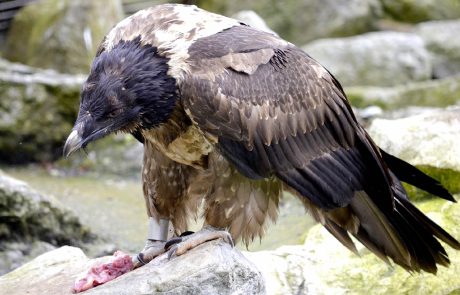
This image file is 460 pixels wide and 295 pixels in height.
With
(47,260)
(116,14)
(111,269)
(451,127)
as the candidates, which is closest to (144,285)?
(111,269)

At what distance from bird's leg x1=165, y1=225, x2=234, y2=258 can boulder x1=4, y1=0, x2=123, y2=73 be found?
23.9ft

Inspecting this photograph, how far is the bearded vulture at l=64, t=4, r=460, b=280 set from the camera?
4.43 metres

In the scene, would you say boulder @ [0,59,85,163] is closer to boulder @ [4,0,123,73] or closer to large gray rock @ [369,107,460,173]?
boulder @ [4,0,123,73]

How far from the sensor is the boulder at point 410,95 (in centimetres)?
1037

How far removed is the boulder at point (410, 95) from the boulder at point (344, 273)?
4746mm

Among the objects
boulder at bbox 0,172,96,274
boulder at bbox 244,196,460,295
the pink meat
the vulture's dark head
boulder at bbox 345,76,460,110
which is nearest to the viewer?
the vulture's dark head

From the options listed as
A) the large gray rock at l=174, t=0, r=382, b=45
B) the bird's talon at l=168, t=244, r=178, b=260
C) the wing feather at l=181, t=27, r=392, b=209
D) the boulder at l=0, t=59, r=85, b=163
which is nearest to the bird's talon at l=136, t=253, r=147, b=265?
the bird's talon at l=168, t=244, r=178, b=260

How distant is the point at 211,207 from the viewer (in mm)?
4676

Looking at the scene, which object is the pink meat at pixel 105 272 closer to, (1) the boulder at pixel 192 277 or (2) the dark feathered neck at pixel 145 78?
(1) the boulder at pixel 192 277

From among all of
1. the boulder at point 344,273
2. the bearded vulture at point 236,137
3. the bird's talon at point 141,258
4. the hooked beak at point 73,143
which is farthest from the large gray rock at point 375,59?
the hooked beak at point 73,143

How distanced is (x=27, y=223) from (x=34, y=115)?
3.25 meters

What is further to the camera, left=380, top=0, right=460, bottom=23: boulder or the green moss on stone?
left=380, top=0, right=460, bottom=23: boulder

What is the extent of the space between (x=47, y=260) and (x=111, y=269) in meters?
0.63

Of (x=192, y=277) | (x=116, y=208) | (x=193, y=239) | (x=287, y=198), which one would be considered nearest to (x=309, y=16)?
(x=287, y=198)
